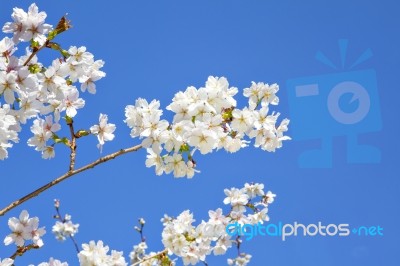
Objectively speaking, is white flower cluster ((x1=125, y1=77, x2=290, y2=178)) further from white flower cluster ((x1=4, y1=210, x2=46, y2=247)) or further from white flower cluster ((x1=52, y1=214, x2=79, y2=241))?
white flower cluster ((x1=52, y1=214, x2=79, y2=241))

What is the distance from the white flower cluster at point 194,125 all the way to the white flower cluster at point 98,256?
546 mm

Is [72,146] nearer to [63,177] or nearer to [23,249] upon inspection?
[63,177]

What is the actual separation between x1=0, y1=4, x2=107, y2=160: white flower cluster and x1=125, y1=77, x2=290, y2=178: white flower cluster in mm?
405

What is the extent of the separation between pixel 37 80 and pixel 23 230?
861 mm

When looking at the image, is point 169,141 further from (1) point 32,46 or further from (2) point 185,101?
(1) point 32,46

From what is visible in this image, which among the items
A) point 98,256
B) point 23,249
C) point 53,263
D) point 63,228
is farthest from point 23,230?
point 63,228

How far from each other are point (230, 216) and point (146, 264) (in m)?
0.88

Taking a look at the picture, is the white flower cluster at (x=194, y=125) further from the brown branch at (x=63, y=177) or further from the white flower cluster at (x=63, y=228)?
the white flower cluster at (x=63, y=228)

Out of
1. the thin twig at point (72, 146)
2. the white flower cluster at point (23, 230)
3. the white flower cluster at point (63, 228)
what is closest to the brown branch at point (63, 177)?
the thin twig at point (72, 146)

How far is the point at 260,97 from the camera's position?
11.3ft

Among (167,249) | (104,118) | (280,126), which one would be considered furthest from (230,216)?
(104,118)

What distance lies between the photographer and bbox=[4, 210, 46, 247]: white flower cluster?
302 cm

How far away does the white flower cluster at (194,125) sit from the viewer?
9.42 ft

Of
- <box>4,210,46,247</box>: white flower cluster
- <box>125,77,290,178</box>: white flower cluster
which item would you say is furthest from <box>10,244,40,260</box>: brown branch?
<box>125,77,290,178</box>: white flower cluster
